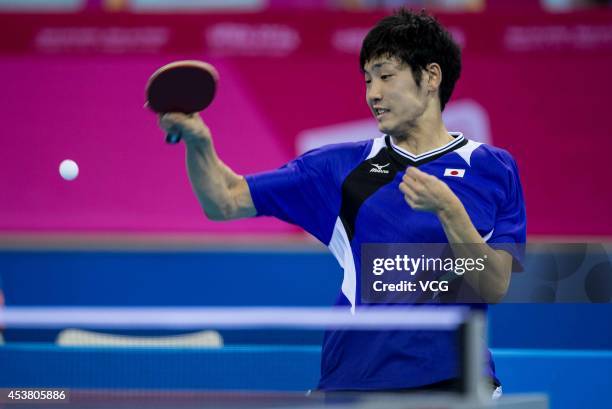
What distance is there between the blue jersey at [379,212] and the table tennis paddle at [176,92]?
44 cm

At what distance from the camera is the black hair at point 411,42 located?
11.9ft

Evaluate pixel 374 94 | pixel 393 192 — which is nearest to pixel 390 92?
pixel 374 94

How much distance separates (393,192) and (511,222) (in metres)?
0.40

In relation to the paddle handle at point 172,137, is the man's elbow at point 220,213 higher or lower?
Result: lower

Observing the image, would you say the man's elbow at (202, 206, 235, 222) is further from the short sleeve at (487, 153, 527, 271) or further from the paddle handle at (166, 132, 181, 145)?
the short sleeve at (487, 153, 527, 271)

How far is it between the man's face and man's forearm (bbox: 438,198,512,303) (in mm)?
452

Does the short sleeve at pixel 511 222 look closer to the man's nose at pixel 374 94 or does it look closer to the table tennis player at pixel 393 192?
the table tennis player at pixel 393 192

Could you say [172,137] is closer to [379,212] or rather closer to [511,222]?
[379,212]

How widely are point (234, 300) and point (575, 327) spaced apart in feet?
6.01

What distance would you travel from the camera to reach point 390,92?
3598 mm

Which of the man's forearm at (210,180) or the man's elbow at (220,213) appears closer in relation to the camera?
the man's forearm at (210,180)

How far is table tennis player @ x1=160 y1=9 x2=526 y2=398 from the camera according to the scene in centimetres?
338

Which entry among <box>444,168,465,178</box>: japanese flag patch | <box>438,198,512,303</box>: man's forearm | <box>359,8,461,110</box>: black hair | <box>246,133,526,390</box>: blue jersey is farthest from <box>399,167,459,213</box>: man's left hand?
<box>359,8,461,110</box>: black hair

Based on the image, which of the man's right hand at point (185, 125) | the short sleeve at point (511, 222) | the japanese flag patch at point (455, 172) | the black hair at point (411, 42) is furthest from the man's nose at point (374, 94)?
the man's right hand at point (185, 125)
